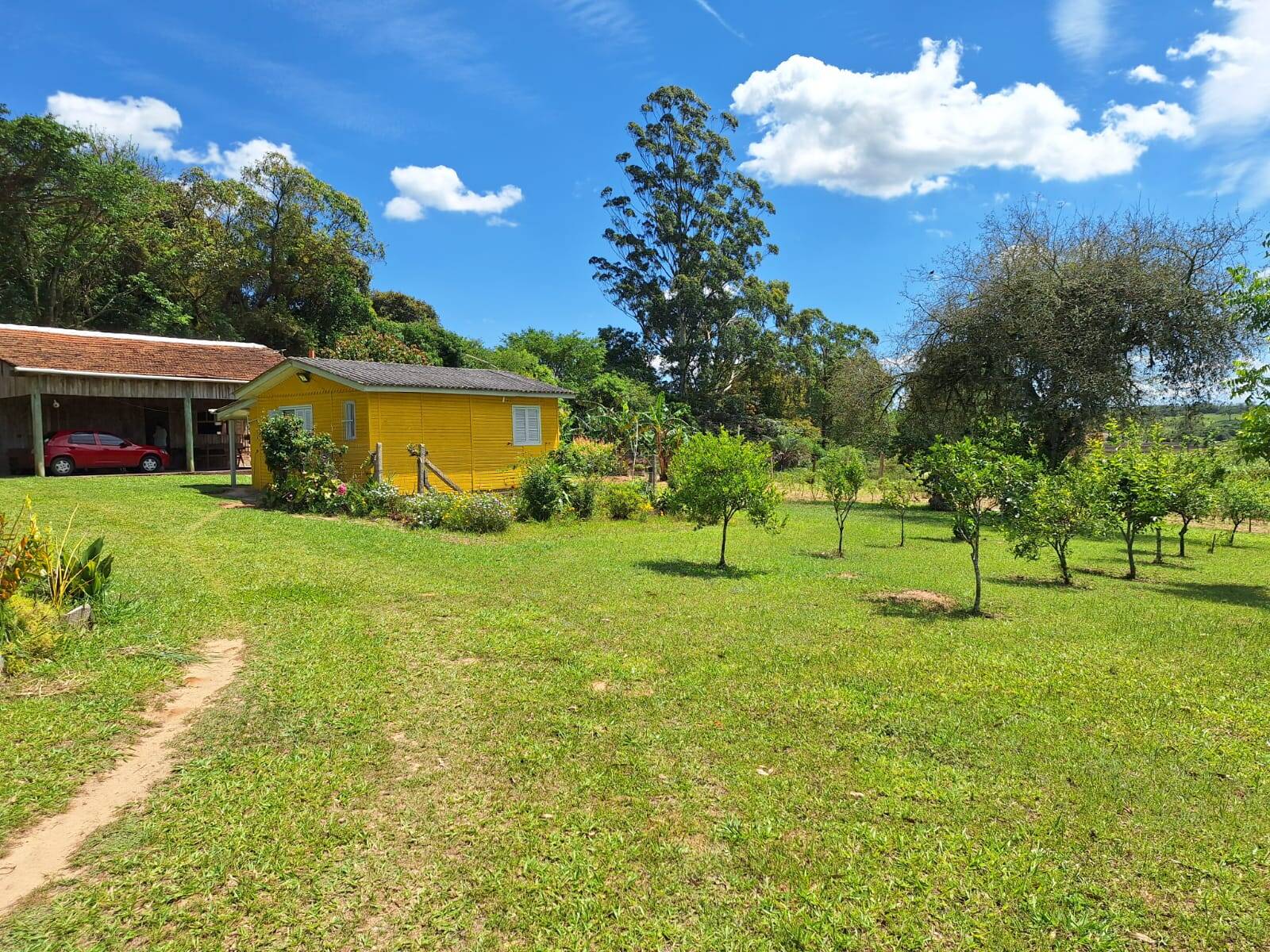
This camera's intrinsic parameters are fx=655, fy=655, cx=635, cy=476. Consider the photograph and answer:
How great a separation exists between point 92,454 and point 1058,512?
25909 millimetres

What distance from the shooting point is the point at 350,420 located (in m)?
16.8

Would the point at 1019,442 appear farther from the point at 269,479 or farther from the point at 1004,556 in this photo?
the point at 269,479

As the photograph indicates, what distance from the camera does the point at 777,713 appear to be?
489cm

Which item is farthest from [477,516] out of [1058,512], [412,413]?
[1058,512]

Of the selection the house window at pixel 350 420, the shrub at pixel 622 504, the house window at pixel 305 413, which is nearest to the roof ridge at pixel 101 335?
the house window at pixel 305 413

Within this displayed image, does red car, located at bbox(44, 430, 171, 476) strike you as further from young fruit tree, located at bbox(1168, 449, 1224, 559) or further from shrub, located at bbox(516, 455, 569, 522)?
young fruit tree, located at bbox(1168, 449, 1224, 559)

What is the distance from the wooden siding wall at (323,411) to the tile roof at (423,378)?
520mm

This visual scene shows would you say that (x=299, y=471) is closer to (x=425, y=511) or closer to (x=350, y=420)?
(x=350, y=420)

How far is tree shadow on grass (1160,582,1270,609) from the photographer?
959 centimetres

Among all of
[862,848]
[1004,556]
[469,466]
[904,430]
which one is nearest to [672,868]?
[862,848]

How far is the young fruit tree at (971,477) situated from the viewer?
25.5 ft

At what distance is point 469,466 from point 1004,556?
43.8ft

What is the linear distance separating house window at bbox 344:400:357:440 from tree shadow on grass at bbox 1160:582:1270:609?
17.1 m

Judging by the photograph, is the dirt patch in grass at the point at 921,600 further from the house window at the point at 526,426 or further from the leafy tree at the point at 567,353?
the leafy tree at the point at 567,353
